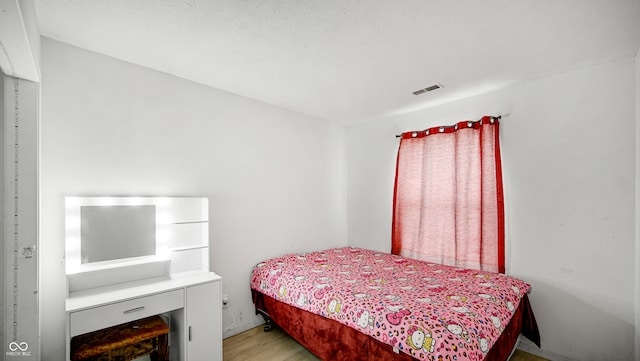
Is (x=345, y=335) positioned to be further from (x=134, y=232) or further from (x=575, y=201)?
(x=575, y=201)

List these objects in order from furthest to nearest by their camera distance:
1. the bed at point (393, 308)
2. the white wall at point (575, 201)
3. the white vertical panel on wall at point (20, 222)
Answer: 1. the white wall at point (575, 201)
2. the bed at point (393, 308)
3. the white vertical panel on wall at point (20, 222)

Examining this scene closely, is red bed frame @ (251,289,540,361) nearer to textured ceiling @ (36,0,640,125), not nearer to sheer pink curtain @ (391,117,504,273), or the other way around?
sheer pink curtain @ (391,117,504,273)

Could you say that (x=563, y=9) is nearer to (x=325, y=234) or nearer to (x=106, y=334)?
(x=325, y=234)

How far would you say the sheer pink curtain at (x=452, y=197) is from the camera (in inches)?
115

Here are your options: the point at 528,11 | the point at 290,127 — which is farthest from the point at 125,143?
the point at 528,11

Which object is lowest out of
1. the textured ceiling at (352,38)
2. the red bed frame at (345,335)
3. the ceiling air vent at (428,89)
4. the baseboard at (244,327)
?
the baseboard at (244,327)

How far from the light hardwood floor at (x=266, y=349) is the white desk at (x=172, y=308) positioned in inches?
13.4

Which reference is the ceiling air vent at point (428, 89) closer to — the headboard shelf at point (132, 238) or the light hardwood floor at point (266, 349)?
the headboard shelf at point (132, 238)

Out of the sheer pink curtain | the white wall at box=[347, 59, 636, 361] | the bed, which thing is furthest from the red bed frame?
the sheer pink curtain

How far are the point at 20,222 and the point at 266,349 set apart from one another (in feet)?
6.76

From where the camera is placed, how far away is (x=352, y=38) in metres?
2.04

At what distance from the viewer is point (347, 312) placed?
2092 mm

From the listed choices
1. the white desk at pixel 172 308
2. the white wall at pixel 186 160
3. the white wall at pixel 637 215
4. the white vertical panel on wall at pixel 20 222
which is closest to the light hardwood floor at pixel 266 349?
the white wall at pixel 186 160

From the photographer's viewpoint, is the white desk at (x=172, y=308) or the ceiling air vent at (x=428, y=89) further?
the ceiling air vent at (x=428, y=89)
